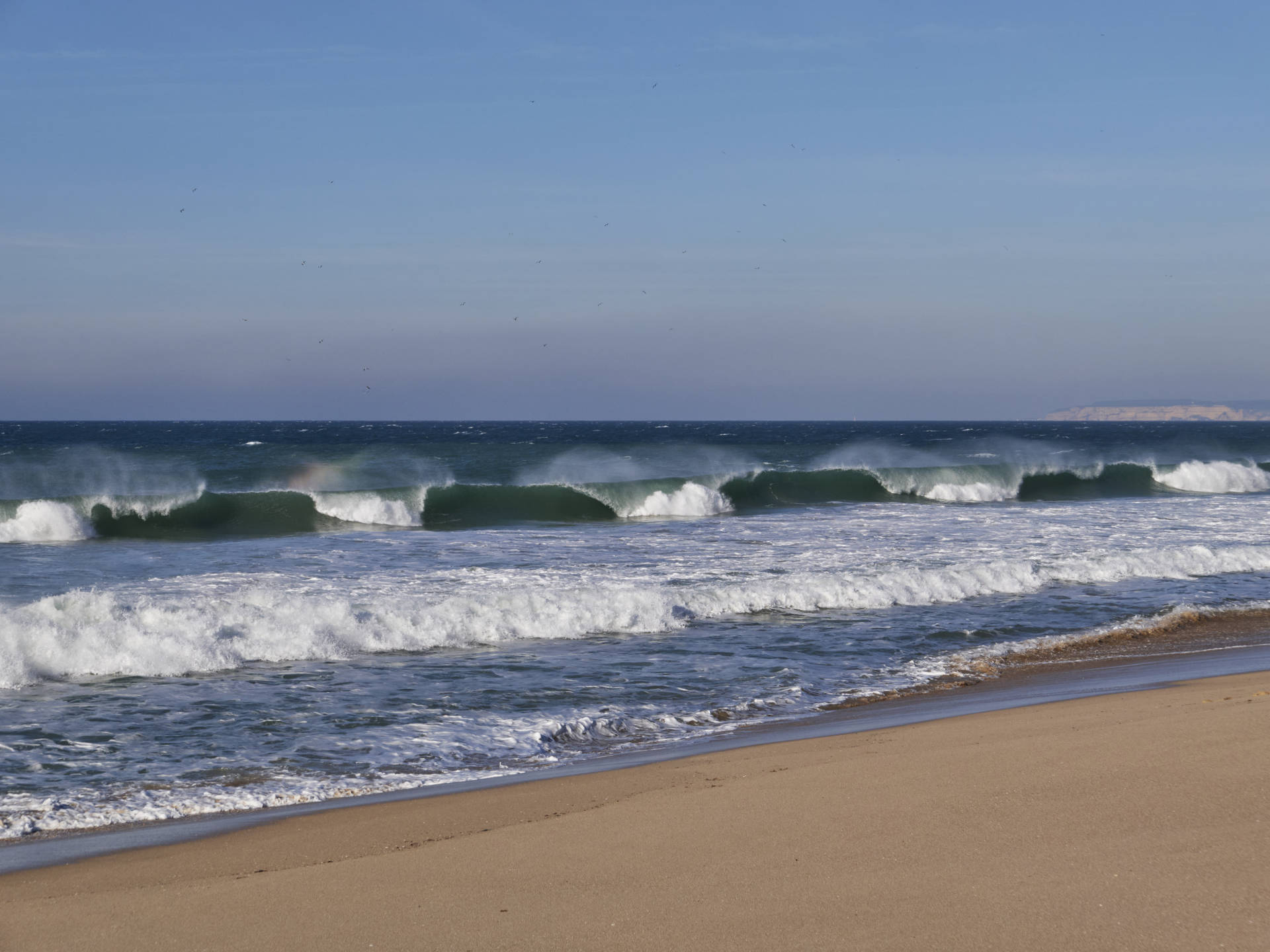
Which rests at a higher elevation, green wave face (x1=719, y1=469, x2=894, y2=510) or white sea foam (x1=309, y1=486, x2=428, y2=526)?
green wave face (x1=719, y1=469, x2=894, y2=510)

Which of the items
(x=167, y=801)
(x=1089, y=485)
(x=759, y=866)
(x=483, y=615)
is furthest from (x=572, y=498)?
(x=759, y=866)

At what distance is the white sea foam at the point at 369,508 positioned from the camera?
22.5 metres

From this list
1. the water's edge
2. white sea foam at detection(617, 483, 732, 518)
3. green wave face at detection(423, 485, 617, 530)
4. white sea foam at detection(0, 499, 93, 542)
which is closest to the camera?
the water's edge

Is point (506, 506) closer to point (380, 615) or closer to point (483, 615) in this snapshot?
point (483, 615)

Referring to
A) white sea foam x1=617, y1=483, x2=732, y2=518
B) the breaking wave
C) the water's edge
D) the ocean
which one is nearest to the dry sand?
the water's edge

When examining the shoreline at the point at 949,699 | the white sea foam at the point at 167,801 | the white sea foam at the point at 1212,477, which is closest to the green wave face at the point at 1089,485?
the white sea foam at the point at 1212,477

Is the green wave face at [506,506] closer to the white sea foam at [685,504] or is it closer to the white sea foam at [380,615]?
the white sea foam at [685,504]

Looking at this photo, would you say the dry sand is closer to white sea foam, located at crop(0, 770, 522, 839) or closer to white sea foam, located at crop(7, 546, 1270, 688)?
white sea foam, located at crop(0, 770, 522, 839)

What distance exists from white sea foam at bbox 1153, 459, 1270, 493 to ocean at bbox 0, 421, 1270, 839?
8534mm

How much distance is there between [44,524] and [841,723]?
16656 mm

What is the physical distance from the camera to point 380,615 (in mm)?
9852

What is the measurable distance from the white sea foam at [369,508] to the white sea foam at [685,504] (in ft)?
16.0

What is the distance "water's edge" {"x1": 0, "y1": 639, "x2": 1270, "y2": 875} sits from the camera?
14.8 ft

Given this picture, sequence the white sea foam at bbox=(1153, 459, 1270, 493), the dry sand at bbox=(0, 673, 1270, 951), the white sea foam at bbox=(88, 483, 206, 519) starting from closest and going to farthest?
the dry sand at bbox=(0, 673, 1270, 951), the white sea foam at bbox=(88, 483, 206, 519), the white sea foam at bbox=(1153, 459, 1270, 493)
